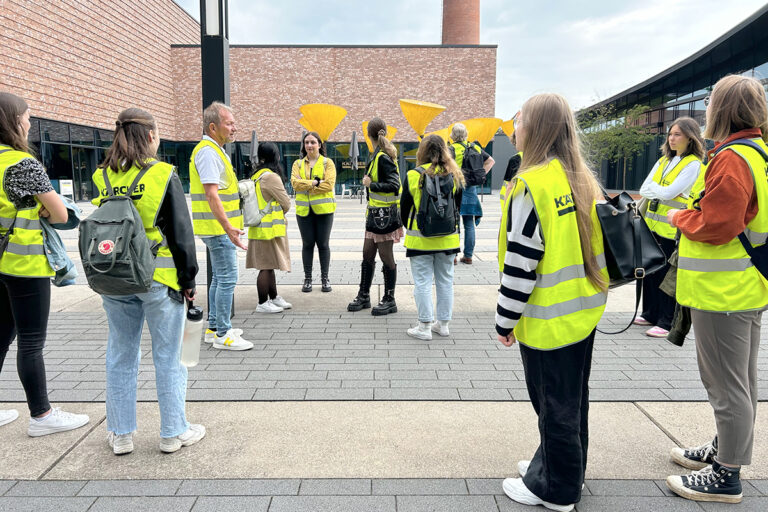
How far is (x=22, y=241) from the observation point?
10.4ft

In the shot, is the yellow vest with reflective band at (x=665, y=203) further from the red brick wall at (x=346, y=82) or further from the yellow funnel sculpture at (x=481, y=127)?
the red brick wall at (x=346, y=82)

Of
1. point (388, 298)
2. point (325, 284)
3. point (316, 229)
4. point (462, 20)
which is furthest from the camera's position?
point (462, 20)

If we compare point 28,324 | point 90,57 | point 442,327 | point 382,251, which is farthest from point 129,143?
point 90,57

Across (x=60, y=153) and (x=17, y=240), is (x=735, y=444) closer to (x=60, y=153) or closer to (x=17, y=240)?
(x=17, y=240)

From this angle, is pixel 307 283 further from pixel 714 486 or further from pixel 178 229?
pixel 714 486

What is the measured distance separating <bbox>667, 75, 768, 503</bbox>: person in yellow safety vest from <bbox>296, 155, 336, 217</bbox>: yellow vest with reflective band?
465 centimetres

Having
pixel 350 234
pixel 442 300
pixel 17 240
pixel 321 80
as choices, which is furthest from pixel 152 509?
pixel 321 80

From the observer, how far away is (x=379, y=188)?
235 inches

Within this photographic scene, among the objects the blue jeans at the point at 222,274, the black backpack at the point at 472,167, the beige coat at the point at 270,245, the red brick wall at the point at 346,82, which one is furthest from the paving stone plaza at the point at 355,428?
the red brick wall at the point at 346,82

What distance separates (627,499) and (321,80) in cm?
3430

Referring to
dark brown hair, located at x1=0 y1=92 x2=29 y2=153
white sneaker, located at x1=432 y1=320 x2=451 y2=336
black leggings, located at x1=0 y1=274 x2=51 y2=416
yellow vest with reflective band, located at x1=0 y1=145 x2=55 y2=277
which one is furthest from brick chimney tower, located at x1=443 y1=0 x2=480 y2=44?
black leggings, located at x1=0 y1=274 x2=51 y2=416

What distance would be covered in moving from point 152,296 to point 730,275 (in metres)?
2.82

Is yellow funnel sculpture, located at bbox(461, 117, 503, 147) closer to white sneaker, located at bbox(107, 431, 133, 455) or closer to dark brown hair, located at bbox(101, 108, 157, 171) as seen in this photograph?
dark brown hair, located at bbox(101, 108, 157, 171)

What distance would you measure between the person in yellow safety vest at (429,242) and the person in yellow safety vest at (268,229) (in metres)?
1.57
